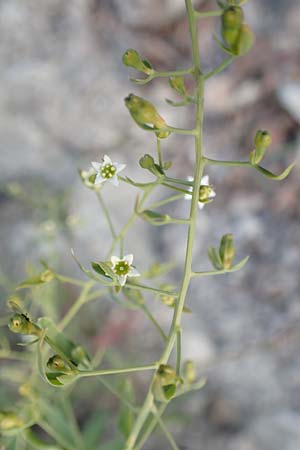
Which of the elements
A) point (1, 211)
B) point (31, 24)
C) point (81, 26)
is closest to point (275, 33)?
point (81, 26)

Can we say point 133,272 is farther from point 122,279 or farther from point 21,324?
point 21,324

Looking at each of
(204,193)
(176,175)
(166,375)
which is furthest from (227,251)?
(176,175)

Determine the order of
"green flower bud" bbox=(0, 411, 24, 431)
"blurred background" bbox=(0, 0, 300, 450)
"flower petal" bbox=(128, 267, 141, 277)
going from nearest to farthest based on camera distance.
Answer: "flower petal" bbox=(128, 267, 141, 277) → "green flower bud" bbox=(0, 411, 24, 431) → "blurred background" bbox=(0, 0, 300, 450)

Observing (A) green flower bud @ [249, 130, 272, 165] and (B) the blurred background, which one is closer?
(A) green flower bud @ [249, 130, 272, 165]

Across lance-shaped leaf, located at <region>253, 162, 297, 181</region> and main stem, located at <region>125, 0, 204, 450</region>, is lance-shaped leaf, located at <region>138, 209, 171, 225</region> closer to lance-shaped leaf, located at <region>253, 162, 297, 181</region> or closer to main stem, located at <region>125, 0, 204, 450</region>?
main stem, located at <region>125, 0, 204, 450</region>

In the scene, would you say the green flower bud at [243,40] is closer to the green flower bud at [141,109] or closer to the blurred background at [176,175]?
the green flower bud at [141,109]

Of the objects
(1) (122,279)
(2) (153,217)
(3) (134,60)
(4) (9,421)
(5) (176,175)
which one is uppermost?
(5) (176,175)

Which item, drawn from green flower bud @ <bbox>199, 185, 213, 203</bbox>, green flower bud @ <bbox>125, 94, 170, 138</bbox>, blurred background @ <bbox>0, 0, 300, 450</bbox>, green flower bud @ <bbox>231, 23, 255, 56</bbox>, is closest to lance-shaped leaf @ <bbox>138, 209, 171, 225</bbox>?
green flower bud @ <bbox>199, 185, 213, 203</bbox>
